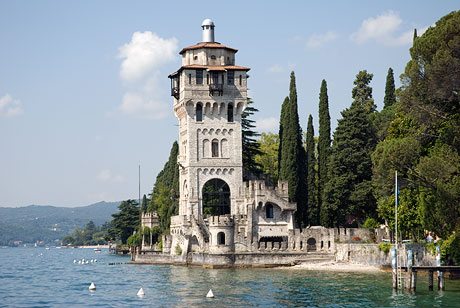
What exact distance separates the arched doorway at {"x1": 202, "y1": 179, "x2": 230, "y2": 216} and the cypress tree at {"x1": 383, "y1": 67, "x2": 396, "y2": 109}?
1885cm

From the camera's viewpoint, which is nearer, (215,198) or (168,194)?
(215,198)

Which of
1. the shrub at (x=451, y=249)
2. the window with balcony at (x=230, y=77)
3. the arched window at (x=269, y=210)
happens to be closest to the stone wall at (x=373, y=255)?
the shrub at (x=451, y=249)

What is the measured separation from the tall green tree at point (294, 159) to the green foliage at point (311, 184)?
430mm

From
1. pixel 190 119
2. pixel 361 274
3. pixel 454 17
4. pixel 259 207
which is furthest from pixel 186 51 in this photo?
pixel 454 17

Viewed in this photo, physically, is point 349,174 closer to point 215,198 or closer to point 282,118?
point 282,118

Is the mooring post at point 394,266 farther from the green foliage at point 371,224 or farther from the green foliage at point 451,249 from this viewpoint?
the green foliage at point 371,224

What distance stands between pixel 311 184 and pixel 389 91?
13.9m

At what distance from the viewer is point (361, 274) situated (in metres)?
59.8

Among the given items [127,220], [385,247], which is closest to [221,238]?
[385,247]

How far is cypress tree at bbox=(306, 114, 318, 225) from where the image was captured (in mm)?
75500

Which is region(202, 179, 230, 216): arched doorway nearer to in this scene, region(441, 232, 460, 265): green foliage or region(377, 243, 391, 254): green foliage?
region(377, 243, 391, 254): green foliage

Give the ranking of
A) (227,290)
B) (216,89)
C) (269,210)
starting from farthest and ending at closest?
(216,89)
(269,210)
(227,290)

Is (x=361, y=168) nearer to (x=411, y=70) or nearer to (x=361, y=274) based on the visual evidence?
(x=361, y=274)

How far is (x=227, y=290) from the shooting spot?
49844mm
